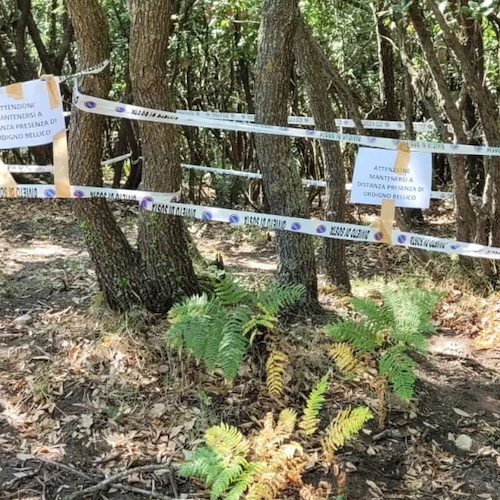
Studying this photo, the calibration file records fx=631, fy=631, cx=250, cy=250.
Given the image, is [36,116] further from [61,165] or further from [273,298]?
[273,298]

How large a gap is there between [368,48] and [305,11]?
1846 mm

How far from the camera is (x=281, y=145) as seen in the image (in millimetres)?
4219

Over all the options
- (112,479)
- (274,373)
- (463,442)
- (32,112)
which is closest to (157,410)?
(112,479)

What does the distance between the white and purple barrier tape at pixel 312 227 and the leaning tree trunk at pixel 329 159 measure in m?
1.09

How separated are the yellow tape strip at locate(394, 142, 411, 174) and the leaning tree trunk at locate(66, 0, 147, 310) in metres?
1.82

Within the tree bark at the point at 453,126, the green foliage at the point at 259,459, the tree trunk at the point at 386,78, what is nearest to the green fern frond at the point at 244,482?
the green foliage at the point at 259,459

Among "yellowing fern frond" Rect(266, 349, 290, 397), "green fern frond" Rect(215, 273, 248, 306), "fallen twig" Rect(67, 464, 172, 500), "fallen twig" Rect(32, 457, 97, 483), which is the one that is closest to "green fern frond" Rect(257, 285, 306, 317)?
"green fern frond" Rect(215, 273, 248, 306)

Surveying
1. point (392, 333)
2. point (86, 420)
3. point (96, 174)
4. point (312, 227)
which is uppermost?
point (96, 174)

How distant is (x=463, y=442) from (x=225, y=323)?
1456 millimetres

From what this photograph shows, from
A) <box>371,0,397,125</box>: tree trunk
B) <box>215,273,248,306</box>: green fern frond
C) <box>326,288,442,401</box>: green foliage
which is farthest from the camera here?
<box>371,0,397,125</box>: tree trunk

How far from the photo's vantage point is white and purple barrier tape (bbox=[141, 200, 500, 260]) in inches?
159

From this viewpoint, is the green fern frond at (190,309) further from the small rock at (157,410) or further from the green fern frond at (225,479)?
the green fern frond at (225,479)

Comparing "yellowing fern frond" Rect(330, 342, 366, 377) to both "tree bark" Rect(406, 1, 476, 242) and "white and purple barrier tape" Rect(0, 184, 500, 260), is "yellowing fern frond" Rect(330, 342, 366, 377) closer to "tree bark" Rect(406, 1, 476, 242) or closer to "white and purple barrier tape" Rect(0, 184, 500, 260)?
"white and purple barrier tape" Rect(0, 184, 500, 260)

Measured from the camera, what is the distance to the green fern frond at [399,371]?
10.6ft
